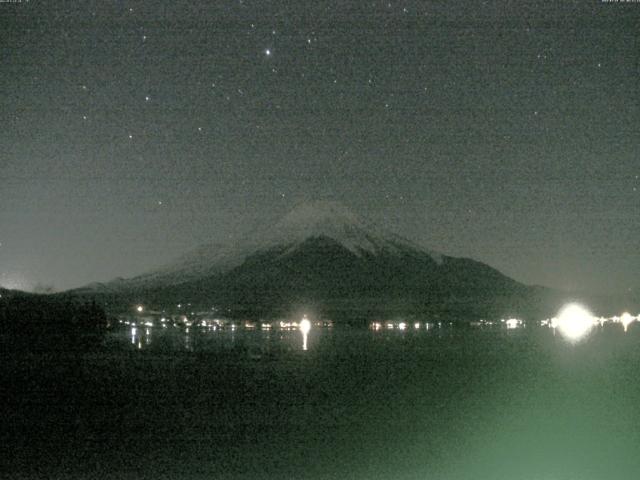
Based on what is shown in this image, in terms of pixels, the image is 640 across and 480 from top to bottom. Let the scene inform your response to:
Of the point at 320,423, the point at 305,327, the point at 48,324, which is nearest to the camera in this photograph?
the point at 320,423

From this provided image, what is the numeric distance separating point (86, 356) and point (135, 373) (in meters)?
11.6

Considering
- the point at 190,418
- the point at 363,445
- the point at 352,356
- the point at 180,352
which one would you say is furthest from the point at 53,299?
the point at 363,445

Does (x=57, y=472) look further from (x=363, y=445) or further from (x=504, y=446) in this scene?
(x=504, y=446)

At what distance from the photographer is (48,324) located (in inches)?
2375

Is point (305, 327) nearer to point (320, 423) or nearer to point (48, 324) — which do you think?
point (48, 324)

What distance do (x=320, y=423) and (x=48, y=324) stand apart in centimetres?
4613

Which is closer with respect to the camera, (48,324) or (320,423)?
(320,423)

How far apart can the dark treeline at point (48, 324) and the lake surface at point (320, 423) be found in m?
20.6

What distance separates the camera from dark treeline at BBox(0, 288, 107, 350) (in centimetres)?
5331

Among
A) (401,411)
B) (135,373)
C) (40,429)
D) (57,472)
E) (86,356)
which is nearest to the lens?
(57,472)

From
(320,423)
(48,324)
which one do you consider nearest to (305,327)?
(48,324)

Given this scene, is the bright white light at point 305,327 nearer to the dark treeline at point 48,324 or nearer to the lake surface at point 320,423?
the dark treeline at point 48,324

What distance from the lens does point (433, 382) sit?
28.3 meters

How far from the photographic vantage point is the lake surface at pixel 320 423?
13109 mm
